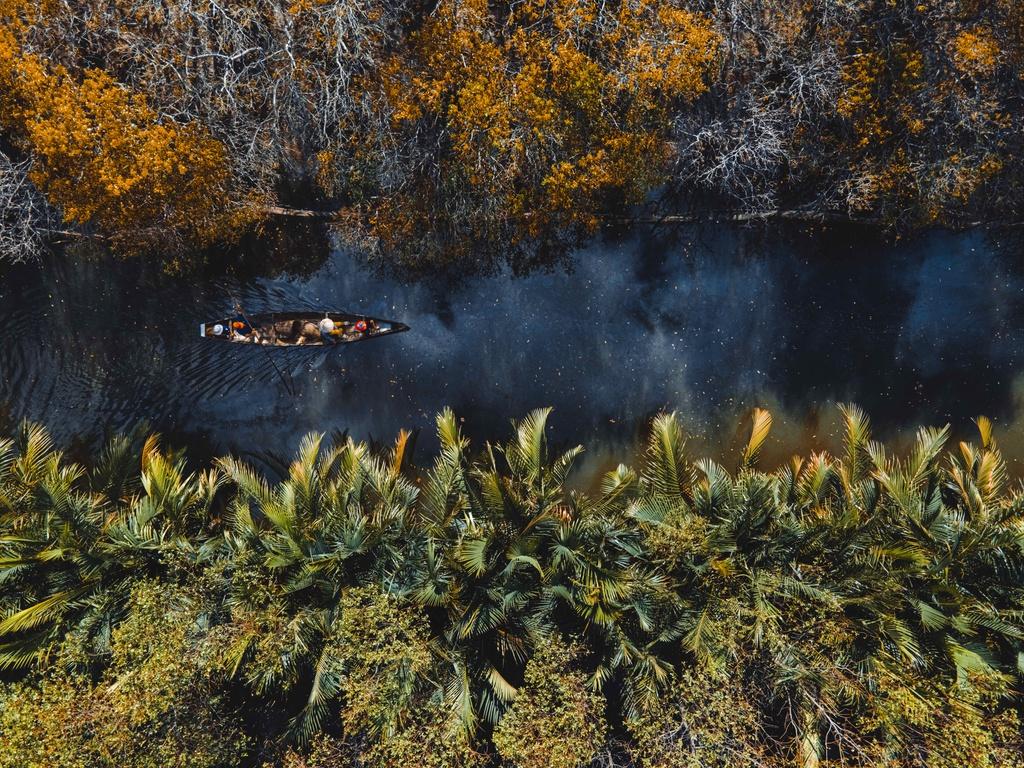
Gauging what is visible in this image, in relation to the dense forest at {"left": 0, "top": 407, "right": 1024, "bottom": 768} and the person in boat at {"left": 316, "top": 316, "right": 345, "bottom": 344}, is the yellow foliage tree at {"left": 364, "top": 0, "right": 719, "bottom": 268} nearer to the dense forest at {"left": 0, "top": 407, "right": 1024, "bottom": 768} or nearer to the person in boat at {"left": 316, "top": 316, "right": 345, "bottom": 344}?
the person in boat at {"left": 316, "top": 316, "right": 345, "bottom": 344}

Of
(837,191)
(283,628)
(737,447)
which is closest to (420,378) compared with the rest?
(283,628)

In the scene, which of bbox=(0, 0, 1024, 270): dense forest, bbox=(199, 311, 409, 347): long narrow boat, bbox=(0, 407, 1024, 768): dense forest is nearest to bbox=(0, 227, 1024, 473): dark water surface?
bbox=(199, 311, 409, 347): long narrow boat

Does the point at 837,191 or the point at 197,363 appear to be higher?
the point at 837,191

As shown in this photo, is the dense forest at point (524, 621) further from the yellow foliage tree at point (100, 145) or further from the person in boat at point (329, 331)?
the yellow foliage tree at point (100, 145)

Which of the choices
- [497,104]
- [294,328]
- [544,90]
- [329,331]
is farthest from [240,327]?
[544,90]

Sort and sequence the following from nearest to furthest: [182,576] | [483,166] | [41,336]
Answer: [182,576]
[483,166]
[41,336]

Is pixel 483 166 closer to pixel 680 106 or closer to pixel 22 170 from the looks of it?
pixel 680 106
